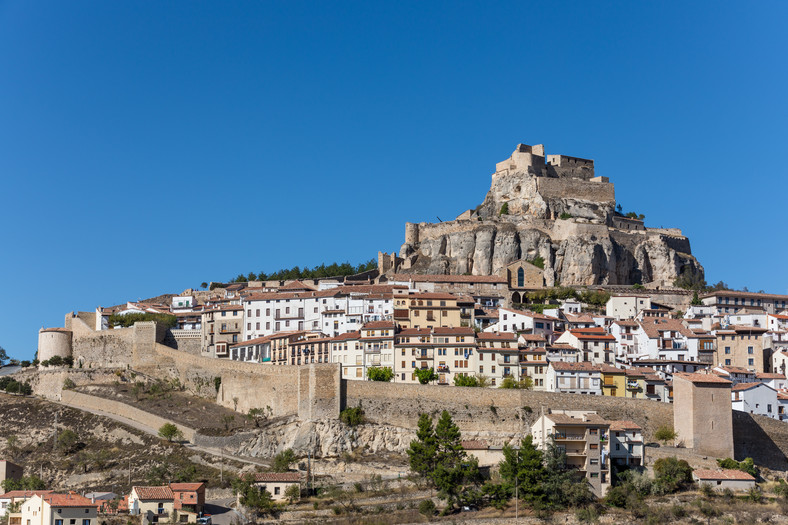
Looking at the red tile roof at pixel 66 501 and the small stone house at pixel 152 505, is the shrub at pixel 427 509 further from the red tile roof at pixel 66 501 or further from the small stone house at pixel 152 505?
the red tile roof at pixel 66 501

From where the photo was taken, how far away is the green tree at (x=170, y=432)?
6931cm

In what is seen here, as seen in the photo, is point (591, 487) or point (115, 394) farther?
point (115, 394)

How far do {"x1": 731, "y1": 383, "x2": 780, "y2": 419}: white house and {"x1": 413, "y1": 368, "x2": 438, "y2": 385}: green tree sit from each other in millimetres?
17936

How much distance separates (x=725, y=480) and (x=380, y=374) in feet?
70.5

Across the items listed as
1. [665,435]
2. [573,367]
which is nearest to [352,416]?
[573,367]

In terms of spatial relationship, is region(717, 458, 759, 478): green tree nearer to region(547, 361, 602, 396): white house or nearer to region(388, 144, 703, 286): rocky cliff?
region(547, 361, 602, 396): white house

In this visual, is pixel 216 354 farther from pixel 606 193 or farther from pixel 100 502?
pixel 606 193

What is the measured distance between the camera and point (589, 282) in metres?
96.6

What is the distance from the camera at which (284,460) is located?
6316cm

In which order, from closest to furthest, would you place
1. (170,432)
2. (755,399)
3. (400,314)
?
(755,399) → (170,432) → (400,314)

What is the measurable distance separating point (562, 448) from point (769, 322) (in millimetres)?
29143

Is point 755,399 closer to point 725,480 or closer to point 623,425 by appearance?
point 725,480

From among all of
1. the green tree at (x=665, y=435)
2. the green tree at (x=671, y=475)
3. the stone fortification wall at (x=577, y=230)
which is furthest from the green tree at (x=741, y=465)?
the stone fortification wall at (x=577, y=230)

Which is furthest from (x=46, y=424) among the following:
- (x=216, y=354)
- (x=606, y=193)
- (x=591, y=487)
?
(x=606, y=193)
